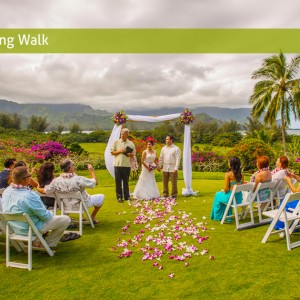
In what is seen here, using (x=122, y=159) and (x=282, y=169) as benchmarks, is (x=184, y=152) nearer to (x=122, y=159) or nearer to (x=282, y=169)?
(x=122, y=159)

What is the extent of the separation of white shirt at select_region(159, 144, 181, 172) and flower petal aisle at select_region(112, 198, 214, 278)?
164 centimetres

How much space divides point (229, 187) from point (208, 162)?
58.4ft

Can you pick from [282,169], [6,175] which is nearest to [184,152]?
[282,169]

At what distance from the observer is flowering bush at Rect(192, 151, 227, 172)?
23.6m

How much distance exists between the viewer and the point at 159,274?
4266mm

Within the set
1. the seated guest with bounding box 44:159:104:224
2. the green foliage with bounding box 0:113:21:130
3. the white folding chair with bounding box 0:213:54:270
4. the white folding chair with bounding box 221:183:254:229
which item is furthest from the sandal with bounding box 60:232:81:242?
the green foliage with bounding box 0:113:21:130

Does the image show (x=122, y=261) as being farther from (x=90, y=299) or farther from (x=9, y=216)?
(x=9, y=216)

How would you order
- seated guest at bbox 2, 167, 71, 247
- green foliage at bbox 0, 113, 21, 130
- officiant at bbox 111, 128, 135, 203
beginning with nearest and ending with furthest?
seated guest at bbox 2, 167, 71, 247, officiant at bbox 111, 128, 135, 203, green foliage at bbox 0, 113, 21, 130

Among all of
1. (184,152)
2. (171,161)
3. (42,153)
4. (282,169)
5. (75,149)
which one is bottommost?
(282,169)

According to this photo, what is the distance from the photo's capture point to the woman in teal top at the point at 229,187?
6844 millimetres

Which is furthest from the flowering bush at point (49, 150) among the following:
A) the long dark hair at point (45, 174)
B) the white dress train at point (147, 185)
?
the long dark hair at point (45, 174)

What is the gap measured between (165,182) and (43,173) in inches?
170

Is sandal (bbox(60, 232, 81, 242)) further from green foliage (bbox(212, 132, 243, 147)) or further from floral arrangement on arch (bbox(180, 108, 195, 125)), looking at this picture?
green foliage (bbox(212, 132, 243, 147))

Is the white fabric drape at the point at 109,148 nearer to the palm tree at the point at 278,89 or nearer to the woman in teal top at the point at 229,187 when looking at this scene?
the woman in teal top at the point at 229,187
